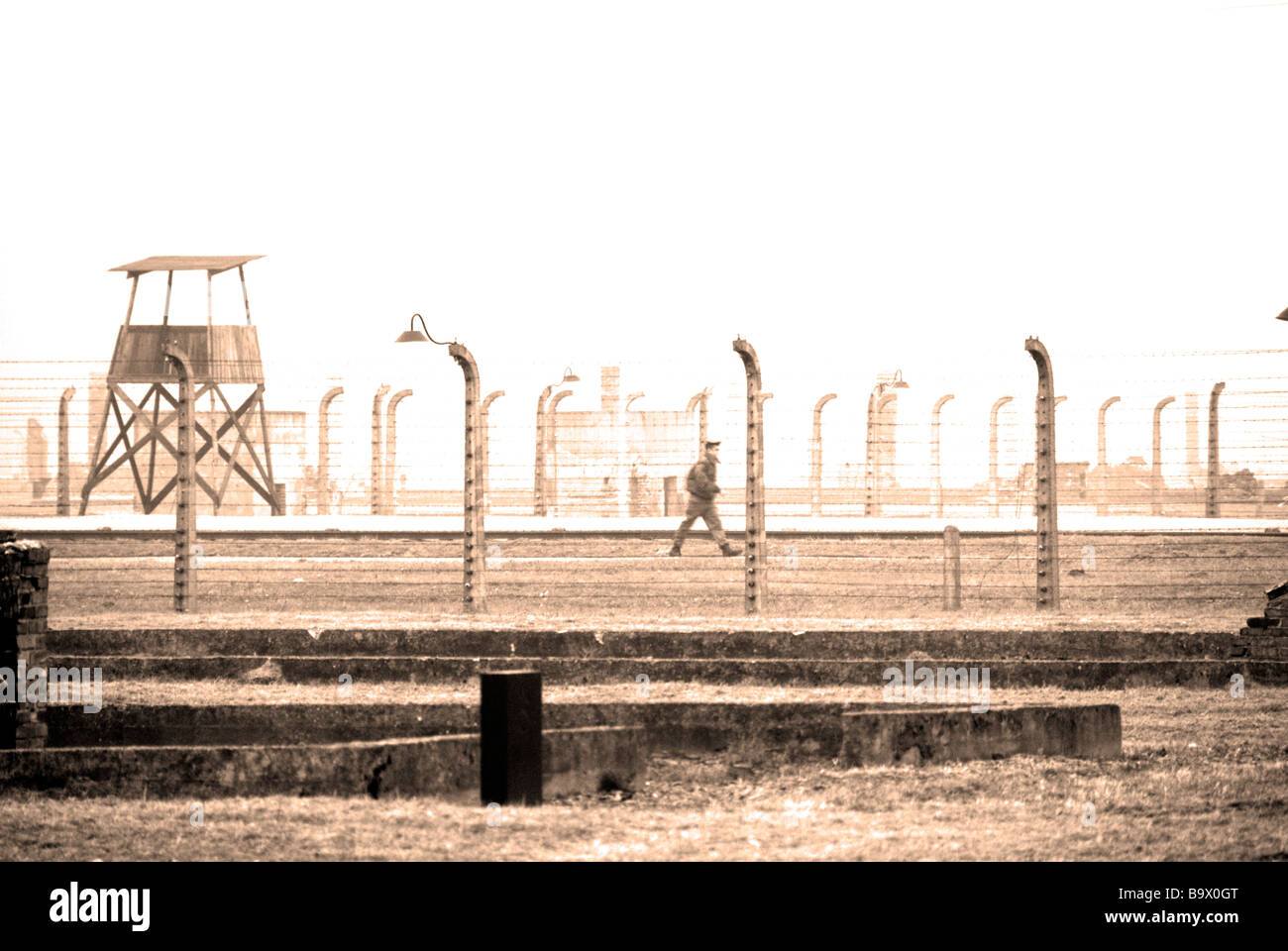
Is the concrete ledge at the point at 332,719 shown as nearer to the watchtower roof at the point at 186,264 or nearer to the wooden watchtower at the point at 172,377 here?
the wooden watchtower at the point at 172,377

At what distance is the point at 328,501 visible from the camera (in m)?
21.2

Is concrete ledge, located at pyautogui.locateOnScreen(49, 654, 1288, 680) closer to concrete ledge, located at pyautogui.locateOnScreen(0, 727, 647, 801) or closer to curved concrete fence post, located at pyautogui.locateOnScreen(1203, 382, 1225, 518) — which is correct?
concrete ledge, located at pyautogui.locateOnScreen(0, 727, 647, 801)

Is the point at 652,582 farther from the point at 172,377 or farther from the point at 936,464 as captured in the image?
the point at 172,377

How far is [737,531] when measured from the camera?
837 inches

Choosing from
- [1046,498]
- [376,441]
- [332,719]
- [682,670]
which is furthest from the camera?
[376,441]

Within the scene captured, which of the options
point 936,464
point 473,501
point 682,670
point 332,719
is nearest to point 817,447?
point 936,464

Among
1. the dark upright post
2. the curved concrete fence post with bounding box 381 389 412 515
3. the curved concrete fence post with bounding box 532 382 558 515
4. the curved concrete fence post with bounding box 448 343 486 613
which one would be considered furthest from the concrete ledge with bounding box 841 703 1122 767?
the curved concrete fence post with bounding box 381 389 412 515

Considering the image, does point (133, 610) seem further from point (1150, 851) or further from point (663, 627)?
point (1150, 851)

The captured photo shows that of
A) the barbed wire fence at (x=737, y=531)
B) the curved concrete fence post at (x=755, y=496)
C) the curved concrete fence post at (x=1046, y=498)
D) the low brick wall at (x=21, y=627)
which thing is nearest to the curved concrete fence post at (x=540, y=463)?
the barbed wire fence at (x=737, y=531)

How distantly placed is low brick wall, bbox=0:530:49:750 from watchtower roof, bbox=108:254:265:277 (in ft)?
70.0

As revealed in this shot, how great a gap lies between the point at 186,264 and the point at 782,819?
2471cm

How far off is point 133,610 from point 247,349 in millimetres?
16298

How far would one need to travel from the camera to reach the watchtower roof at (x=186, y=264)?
28.6m

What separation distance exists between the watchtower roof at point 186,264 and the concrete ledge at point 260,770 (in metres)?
22.7
